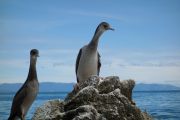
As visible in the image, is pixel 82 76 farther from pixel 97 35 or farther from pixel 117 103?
pixel 117 103

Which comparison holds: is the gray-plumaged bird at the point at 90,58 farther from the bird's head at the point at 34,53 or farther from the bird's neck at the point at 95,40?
the bird's head at the point at 34,53

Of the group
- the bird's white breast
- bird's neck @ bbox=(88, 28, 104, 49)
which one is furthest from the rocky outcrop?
bird's neck @ bbox=(88, 28, 104, 49)

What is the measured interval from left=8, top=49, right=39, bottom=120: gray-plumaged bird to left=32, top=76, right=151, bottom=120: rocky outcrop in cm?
341

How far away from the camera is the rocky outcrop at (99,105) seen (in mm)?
7984

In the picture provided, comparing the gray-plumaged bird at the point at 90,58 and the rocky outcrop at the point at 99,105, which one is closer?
the rocky outcrop at the point at 99,105

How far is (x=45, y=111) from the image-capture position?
8648mm

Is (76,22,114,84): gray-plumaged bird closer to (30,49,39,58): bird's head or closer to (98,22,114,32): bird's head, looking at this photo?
(98,22,114,32): bird's head

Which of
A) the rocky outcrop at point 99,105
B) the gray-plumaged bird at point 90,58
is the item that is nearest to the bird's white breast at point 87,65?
the gray-plumaged bird at point 90,58

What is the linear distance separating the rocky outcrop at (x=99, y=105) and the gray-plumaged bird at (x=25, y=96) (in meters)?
3.41

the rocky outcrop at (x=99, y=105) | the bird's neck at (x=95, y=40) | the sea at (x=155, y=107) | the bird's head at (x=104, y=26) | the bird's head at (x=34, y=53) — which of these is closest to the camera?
the rocky outcrop at (x=99, y=105)

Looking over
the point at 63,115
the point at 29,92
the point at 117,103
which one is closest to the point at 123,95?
the point at 117,103

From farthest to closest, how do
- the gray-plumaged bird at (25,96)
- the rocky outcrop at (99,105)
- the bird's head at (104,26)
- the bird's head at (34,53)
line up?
1. the bird's head at (104,26)
2. the bird's head at (34,53)
3. the gray-plumaged bird at (25,96)
4. the rocky outcrop at (99,105)

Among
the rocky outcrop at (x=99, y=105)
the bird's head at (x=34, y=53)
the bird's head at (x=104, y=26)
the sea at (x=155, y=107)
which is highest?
the bird's head at (x=104, y=26)

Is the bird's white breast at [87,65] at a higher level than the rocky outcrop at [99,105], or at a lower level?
higher
